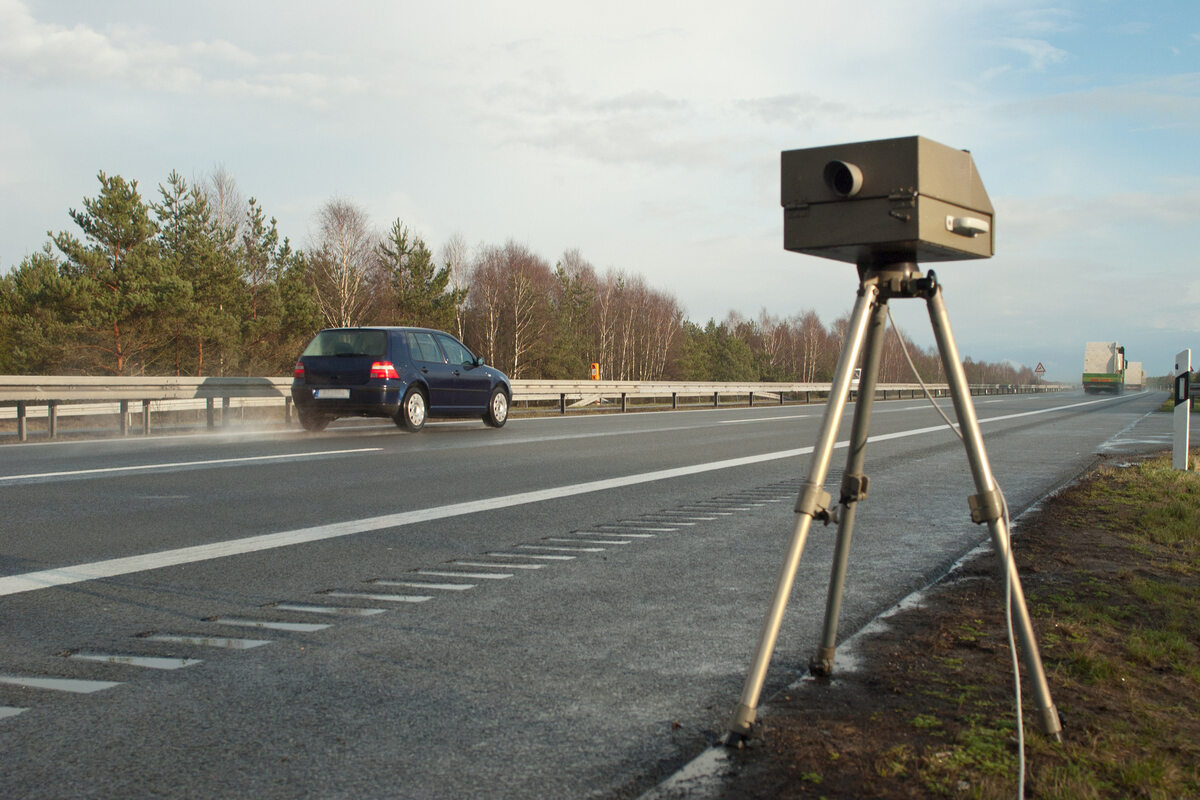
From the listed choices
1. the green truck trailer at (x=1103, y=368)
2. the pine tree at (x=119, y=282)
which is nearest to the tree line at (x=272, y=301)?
the pine tree at (x=119, y=282)

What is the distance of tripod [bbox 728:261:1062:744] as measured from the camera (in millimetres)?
2436

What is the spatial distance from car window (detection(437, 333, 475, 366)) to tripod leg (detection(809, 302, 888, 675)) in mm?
12942

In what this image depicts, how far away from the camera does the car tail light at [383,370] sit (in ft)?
46.4

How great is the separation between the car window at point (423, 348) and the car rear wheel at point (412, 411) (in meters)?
0.58

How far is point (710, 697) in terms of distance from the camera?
287cm

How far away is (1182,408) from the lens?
10109mm

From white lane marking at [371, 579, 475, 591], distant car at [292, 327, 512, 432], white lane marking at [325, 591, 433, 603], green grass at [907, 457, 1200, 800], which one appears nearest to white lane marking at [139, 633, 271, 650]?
white lane marking at [325, 591, 433, 603]

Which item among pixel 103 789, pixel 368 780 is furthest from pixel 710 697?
pixel 103 789

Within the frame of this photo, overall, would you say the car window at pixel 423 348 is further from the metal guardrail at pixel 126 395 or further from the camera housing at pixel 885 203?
the camera housing at pixel 885 203

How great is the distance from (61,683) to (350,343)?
38.7 feet

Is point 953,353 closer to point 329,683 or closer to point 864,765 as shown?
point 864,765

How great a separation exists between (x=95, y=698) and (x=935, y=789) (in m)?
2.36

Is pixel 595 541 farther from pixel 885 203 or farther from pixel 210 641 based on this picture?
pixel 885 203

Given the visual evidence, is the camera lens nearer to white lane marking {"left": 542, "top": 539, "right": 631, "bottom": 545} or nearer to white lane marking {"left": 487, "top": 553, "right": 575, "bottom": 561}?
white lane marking {"left": 487, "top": 553, "right": 575, "bottom": 561}
